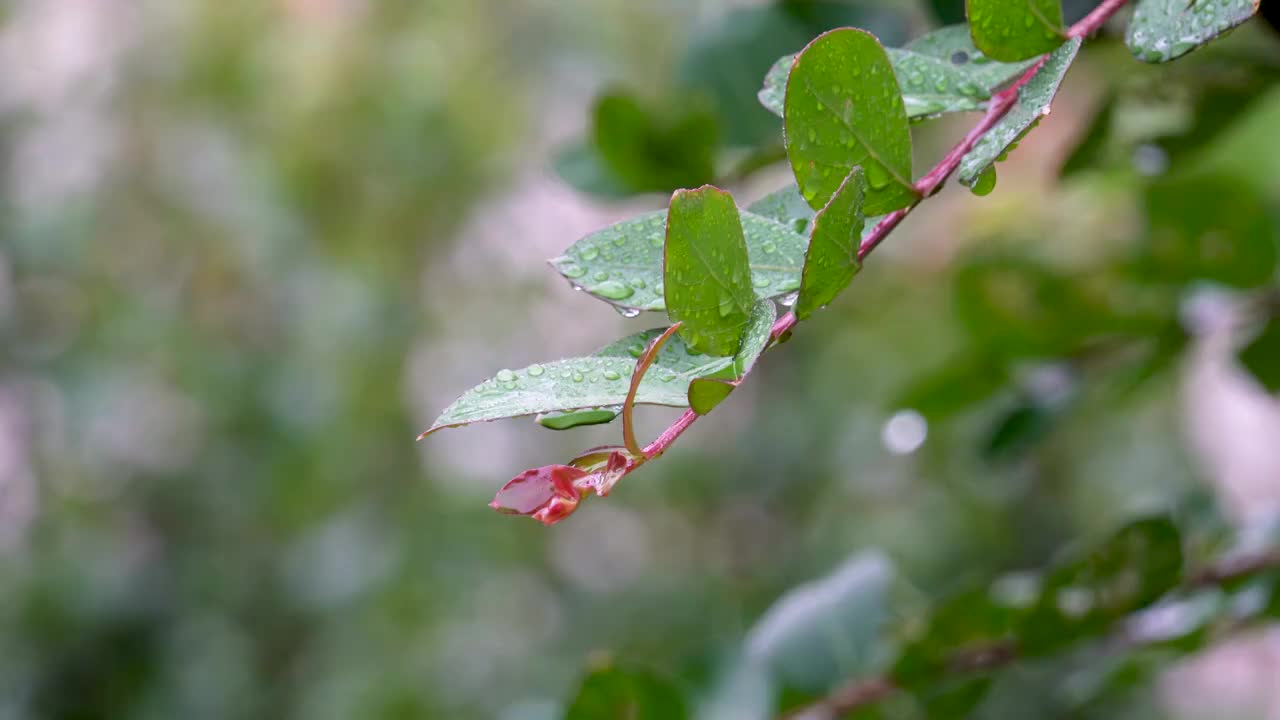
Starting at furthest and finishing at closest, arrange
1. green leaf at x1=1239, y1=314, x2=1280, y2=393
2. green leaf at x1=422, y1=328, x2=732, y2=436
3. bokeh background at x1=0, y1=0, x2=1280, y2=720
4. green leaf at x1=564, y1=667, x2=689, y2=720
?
bokeh background at x1=0, y1=0, x2=1280, y2=720
green leaf at x1=1239, y1=314, x2=1280, y2=393
green leaf at x1=564, y1=667, x2=689, y2=720
green leaf at x1=422, y1=328, x2=732, y2=436

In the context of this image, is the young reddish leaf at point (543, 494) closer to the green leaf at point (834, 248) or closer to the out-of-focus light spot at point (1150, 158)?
the green leaf at point (834, 248)

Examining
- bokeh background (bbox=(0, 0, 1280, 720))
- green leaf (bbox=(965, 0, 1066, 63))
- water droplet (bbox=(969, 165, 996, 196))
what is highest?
green leaf (bbox=(965, 0, 1066, 63))

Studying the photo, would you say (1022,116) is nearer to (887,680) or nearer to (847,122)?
(847,122)

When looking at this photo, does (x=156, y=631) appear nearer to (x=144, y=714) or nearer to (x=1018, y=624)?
(x=144, y=714)

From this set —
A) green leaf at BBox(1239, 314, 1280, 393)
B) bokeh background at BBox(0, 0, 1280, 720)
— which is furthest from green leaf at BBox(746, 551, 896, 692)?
bokeh background at BBox(0, 0, 1280, 720)

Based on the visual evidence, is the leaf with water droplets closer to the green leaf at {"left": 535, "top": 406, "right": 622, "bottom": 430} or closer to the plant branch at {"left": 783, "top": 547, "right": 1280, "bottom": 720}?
the green leaf at {"left": 535, "top": 406, "right": 622, "bottom": 430}

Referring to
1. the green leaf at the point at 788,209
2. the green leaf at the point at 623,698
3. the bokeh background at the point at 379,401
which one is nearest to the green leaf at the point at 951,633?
the green leaf at the point at 623,698
